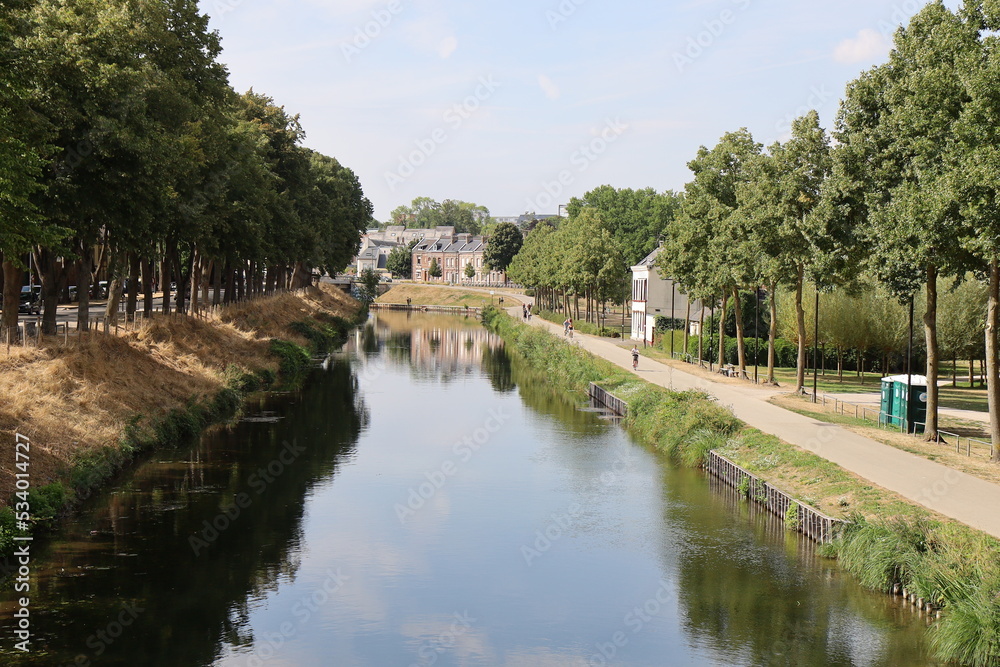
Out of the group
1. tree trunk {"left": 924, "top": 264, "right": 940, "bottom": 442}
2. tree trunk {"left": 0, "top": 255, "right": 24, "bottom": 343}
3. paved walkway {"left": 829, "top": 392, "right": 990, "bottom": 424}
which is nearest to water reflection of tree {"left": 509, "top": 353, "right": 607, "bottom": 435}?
paved walkway {"left": 829, "top": 392, "right": 990, "bottom": 424}

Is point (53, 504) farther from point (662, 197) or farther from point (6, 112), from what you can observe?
point (662, 197)

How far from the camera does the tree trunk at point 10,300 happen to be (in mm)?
29438

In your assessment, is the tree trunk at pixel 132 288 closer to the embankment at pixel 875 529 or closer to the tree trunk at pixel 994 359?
the embankment at pixel 875 529

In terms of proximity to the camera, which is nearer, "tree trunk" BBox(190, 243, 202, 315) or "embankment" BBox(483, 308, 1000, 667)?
"embankment" BBox(483, 308, 1000, 667)

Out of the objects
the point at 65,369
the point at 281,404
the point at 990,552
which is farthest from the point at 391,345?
the point at 990,552

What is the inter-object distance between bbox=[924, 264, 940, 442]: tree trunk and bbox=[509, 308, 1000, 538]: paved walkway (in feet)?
5.41

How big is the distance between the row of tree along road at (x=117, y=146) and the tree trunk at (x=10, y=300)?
0.22 ft

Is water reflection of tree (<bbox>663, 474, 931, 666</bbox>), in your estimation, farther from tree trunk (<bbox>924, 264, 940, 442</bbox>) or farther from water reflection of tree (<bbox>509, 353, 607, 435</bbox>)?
water reflection of tree (<bbox>509, 353, 607, 435</bbox>)

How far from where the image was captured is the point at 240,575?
20.4m

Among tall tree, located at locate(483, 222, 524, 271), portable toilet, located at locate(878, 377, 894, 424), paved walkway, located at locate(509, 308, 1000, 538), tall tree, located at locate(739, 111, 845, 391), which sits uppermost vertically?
tall tree, located at locate(483, 222, 524, 271)

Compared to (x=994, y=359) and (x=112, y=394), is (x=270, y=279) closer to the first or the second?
(x=112, y=394)

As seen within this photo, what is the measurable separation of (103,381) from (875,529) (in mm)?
22524

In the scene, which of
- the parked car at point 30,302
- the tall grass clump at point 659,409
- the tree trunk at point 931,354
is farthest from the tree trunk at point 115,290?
the tree trunk at point 931,354

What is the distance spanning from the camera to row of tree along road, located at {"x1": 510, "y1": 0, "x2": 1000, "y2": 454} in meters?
23.2
